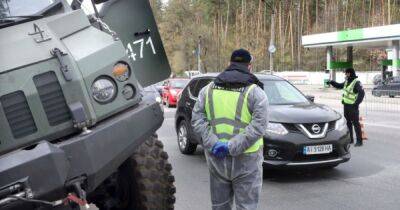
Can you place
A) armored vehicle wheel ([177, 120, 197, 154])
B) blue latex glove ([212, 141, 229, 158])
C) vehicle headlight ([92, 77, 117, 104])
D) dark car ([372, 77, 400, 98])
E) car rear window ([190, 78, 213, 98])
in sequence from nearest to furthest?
vehicle headlight ([92, 77, 117, 104]) < blue latex glove ([212, 141, 229, 158]) < car rear window ([190, 78, 213, 98]) < armored vehicle wheel ([177, 120, 197, 154]) < dark car ([372, 77, 400, 98])

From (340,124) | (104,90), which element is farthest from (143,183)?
(340,124)

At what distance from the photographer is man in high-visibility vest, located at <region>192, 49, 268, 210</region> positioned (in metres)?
4.66

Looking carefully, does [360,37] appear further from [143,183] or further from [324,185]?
[143,183]

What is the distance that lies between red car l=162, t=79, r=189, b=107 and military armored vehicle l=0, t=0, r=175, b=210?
873 inches

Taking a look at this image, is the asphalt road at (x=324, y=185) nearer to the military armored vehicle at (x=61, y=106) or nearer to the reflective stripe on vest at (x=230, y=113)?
the reflective stripe on vest at (x=230, y=113)

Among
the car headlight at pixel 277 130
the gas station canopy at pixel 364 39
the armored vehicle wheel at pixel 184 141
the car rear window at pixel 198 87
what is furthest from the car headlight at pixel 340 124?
the gas station canopy at pixel 364 39

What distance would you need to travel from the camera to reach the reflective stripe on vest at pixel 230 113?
4746 millimetres

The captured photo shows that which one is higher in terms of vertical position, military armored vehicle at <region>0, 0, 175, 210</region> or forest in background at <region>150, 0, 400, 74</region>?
military armored vehicle at <region>0, 0, 175, 210</region>

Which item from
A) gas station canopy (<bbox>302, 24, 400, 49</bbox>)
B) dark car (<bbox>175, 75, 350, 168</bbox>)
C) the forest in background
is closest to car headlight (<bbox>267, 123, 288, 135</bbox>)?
dark car (<bbox>175, 75, 350, 168</bbox>)

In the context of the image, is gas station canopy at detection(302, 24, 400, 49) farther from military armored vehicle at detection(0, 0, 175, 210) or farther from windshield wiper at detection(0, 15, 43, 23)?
windshield wiper at detection(0, 15, 43, 23)

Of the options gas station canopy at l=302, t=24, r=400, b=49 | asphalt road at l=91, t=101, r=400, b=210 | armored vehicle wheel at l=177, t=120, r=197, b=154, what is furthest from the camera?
gas station canopy at l=302, t=24, r=400, b=49

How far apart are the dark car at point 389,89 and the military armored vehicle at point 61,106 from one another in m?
27.8

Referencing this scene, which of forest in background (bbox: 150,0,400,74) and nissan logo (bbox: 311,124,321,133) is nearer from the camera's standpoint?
nissan logo (bbox: 311,124,321,133)

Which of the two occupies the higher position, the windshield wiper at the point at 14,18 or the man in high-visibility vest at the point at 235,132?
the windshield wiper at the point at 14,18
